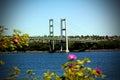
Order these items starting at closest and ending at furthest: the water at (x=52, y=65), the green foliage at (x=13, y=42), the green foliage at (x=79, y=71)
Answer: the green foliage at (x=79, y=71) < the green foliage at (x=13, y=42) < the water at (x=52, y=65)

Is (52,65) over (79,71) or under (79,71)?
under

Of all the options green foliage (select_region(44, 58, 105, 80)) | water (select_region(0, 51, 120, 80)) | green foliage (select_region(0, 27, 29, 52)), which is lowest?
water (select_region(0, 51, 120, 80))

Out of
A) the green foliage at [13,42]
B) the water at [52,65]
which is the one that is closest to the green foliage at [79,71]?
the green foliage at [13,42]

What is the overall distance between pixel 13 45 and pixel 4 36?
0.17m

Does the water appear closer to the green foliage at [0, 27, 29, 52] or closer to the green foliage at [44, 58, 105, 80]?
the green foliage at [0, 27, 29, 52]

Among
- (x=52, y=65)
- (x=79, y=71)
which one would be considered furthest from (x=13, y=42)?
(x=52, y=65)

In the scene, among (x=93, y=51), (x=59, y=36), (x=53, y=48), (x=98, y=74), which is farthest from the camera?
(x=93, y=51)

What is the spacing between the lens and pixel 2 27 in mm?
4215

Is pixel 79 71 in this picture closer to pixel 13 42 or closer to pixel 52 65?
pixel 13 42

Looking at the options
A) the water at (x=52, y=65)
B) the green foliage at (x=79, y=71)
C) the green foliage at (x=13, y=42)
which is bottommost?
the water at (x=52, y=65)

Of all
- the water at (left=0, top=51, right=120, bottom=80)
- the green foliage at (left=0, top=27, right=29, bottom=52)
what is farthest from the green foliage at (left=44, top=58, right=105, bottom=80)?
the water at (left=0, top=51, right=120, bottom=80)

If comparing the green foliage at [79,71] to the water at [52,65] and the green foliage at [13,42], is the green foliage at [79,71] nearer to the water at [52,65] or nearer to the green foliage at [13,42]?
the green foliage at [13,42]

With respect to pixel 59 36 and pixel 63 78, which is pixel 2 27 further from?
pixel 59 36

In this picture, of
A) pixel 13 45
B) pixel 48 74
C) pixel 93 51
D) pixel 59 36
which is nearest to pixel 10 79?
pixel 13 45
